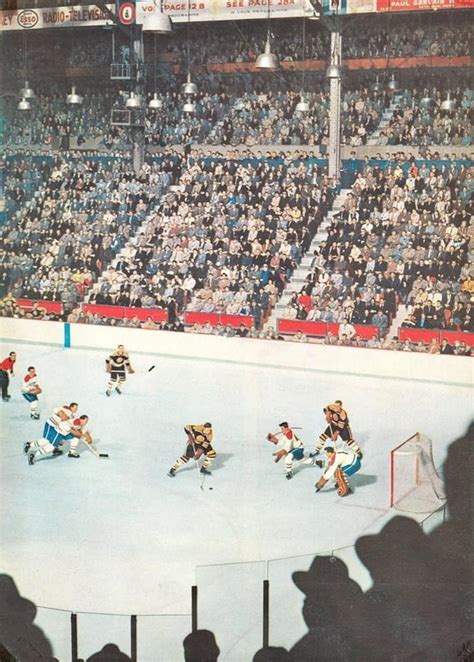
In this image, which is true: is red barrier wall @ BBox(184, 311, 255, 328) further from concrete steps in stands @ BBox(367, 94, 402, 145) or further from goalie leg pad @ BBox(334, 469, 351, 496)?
goalie leg pad @ BBox(334, 469, 351, 496)

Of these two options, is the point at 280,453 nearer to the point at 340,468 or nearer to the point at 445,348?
the point at 340,468

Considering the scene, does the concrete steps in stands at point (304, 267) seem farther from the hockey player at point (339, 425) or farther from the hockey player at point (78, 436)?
the hockey player at point (339, 425)

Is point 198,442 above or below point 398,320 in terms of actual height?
below

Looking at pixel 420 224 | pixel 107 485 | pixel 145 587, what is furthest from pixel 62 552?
pixel 420 224

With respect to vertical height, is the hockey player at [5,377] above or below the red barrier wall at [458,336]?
below

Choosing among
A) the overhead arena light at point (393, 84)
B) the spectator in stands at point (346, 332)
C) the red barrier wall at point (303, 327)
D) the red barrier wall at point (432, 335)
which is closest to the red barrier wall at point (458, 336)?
the red barrier wall at point (432, 335)

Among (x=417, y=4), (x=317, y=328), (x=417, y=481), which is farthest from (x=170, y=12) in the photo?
(x=417, y=481)
